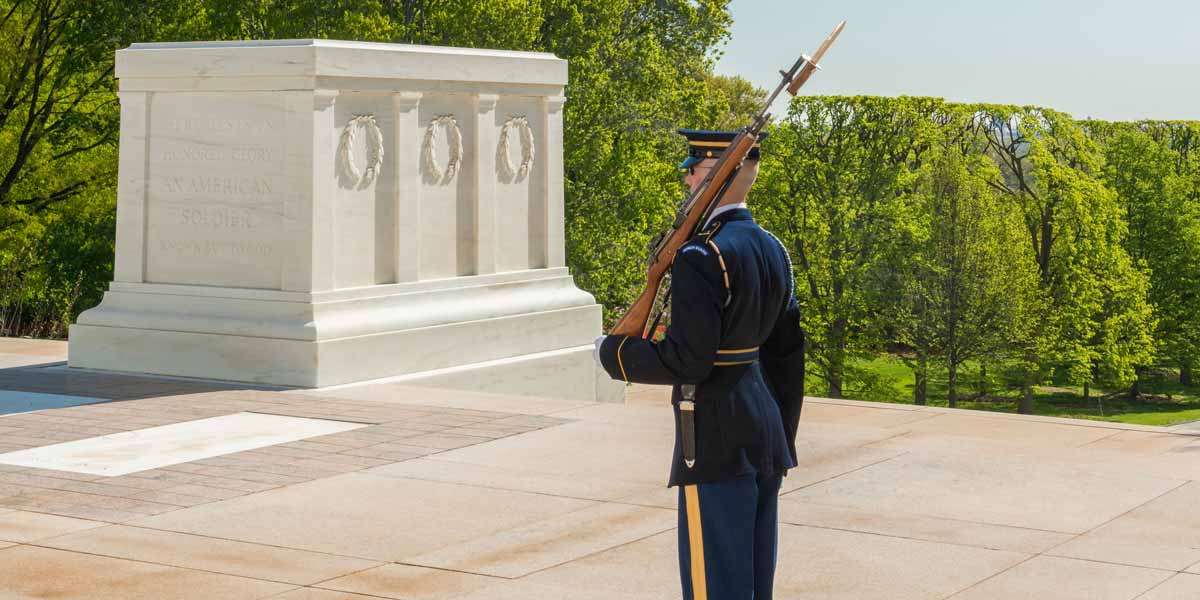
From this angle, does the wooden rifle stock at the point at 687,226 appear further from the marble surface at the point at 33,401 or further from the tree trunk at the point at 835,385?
the tree trunk at the point at 835,385

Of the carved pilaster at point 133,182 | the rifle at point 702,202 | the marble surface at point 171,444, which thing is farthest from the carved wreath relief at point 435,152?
the rifle at point 702,202

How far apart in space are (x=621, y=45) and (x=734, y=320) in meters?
31.7

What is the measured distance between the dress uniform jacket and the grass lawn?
3582cm

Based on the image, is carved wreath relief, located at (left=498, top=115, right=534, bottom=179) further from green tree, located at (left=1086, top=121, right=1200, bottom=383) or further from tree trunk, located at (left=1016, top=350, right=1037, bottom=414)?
green tree, located at (left=1086, top=121, right=1200, bottom=383)

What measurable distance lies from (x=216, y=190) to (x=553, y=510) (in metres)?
5.46

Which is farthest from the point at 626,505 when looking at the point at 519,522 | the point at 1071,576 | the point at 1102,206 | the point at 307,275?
the point at 1102,206

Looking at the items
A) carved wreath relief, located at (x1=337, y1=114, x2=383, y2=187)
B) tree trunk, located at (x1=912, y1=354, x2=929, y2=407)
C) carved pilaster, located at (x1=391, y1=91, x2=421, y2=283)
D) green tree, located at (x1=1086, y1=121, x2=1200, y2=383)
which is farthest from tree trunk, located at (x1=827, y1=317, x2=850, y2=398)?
carved wreath relief, located at (x1=337, y1=114, x2=383, y2=187)

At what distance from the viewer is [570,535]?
21.2 feet

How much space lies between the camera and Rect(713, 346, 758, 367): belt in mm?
4359

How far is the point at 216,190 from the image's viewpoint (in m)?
11.4

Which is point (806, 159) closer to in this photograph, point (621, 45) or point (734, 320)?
point (621, 45)

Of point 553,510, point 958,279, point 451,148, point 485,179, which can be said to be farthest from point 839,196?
point 553,510

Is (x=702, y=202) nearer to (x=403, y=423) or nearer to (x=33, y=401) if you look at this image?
(x=403, y=423)

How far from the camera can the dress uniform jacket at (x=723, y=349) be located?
425cm
